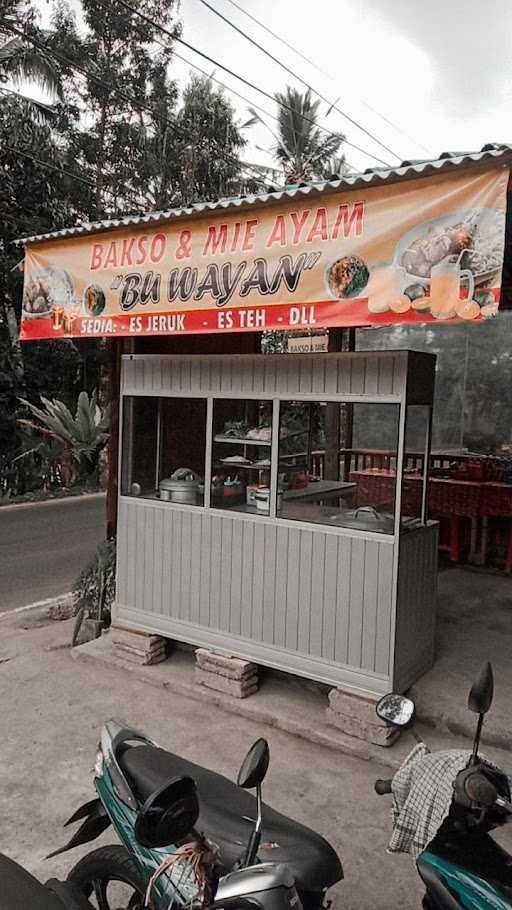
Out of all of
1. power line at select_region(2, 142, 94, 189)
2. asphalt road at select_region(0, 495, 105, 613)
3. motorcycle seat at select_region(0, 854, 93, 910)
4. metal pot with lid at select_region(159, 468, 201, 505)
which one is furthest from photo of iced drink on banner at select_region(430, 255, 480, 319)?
power line at select_region(2, 142, 94, 189)

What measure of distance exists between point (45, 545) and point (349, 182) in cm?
781

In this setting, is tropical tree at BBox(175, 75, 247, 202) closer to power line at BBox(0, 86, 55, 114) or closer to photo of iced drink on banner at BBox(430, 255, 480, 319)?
power line at BBox(0, 86, 55, 114)

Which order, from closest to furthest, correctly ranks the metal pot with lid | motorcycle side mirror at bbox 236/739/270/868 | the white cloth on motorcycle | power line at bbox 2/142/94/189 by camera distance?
motorcycle side mirror at bbox 236/739/270/868, the white cloth on motorcycle, the metal pot with lid, power line at bbox 2/142/94/189

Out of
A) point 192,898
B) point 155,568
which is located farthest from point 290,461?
point 192,898

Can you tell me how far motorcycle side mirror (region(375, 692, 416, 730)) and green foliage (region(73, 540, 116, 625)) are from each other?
390 centimetres

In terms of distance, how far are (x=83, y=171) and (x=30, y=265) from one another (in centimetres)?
1418

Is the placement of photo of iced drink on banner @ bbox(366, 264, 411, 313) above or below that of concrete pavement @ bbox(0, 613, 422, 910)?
above

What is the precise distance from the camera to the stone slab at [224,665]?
15.1 ft

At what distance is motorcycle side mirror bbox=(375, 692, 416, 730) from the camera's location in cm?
220

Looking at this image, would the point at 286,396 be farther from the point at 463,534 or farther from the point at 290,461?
the point at 463,534

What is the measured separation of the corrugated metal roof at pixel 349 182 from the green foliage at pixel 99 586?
266cm

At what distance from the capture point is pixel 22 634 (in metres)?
6.04

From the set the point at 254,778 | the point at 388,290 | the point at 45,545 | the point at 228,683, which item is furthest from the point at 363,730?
the point at 45,545

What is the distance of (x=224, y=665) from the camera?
4684 mm
